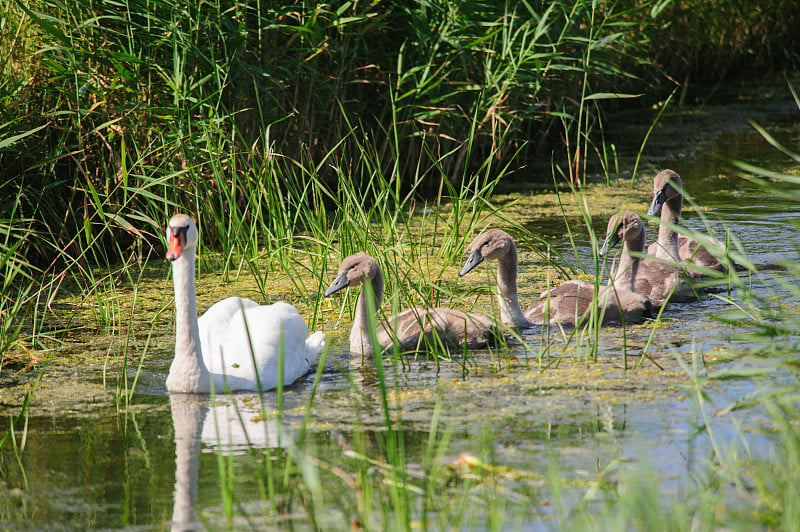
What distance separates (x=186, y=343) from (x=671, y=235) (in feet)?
10.9

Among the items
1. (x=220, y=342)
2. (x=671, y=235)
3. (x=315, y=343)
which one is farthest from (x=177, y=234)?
(x=671, y=235)

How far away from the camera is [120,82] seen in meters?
7.38

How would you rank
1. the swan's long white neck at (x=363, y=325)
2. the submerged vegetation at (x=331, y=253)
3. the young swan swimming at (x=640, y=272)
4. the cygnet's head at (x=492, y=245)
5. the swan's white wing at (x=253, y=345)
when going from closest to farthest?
the submerged vegetation at (x=331, y=253), the swan's white wing at (x=253, y=345), the swan's long white neck at (x=363, y=325), the cygnet's head at (x=492, y=245), the young swan swimming at (x=640, y=272)

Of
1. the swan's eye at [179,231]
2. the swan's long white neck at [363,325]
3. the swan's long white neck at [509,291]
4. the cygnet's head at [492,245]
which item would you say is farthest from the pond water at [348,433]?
the swan's eye at [179,231]

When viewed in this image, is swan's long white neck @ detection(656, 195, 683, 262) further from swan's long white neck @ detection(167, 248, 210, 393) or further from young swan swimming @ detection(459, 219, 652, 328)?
swan's long white neck @ detection(167, 248, 210, 393)

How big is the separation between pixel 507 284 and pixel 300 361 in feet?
4.86

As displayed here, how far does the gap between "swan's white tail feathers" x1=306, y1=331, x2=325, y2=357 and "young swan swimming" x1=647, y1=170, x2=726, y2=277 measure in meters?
2.31

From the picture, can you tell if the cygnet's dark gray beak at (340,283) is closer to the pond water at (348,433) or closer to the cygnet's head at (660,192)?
the pond water at (348,433)

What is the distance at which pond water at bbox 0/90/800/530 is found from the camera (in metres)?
3.48

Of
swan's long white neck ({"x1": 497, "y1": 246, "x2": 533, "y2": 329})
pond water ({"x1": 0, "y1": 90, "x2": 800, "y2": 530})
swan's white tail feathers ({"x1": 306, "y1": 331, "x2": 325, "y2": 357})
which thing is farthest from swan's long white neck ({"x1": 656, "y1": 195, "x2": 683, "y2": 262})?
swan's white tail feathers ({"x1": 306, "y1": 331, "x2": 325, "y2": 357})

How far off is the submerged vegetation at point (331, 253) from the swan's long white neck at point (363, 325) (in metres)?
0.15

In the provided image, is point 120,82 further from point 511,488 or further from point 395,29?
point 511,488

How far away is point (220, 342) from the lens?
5.20 metres

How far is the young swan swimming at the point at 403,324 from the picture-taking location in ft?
18.1
